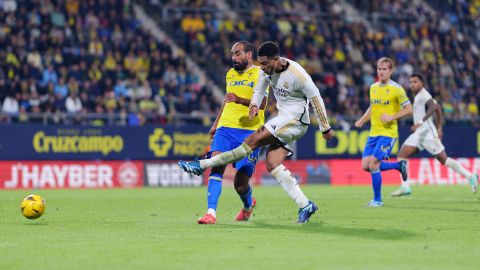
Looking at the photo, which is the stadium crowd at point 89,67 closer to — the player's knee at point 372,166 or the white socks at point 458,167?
the white socks at point 458,167

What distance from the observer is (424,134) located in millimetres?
20891

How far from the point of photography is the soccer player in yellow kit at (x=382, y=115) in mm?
17344

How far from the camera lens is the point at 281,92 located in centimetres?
1216

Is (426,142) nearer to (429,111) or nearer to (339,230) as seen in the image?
(429,111)

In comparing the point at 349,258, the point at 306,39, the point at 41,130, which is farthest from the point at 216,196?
the point at 306,39

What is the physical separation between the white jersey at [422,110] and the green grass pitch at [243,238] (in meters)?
3.55

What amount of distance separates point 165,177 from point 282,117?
15836mm

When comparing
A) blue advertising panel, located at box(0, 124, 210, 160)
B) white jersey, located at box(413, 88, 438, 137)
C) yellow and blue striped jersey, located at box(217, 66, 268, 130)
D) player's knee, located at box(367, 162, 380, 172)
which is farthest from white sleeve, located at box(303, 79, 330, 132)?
blue advertising panel, located at box(0, 124, 210, 160)

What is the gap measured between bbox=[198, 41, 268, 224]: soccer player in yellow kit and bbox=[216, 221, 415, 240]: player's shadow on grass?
82 centimetres

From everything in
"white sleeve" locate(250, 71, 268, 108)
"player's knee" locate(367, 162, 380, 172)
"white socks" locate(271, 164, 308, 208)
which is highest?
"white sleeve" locate(250, 71, 268, 108)

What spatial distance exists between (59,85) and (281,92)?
54.6ft

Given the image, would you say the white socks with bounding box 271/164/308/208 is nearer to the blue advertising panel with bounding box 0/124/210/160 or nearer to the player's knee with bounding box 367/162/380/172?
the player's knee with bounding box 367/162/380/172

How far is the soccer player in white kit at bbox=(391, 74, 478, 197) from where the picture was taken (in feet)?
65.4

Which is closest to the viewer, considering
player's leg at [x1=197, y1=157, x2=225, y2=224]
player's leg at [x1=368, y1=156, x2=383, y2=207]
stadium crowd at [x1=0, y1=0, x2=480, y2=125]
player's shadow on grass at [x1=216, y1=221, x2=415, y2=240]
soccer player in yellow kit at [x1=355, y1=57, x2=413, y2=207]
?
player's shadow on grass at [x1=216, y1=221, x2=415, y2=240]
